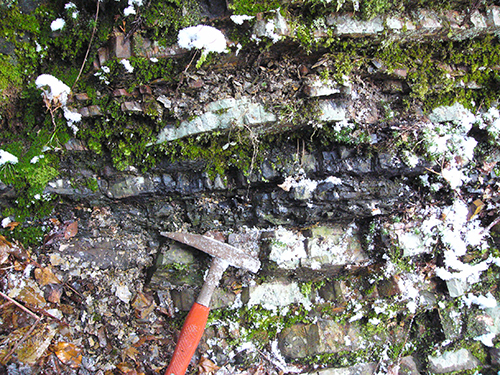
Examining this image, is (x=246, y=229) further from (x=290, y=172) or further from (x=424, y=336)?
(x=424, y=336)

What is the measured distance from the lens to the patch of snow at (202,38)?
2.89 meters

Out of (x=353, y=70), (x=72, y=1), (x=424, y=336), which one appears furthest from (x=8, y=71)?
(x=424, y=336)

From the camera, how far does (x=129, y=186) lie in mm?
3414

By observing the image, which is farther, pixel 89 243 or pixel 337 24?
pixel 89 243

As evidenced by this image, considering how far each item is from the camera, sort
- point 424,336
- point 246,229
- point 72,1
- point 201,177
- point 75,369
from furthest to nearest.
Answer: point 424,336, point 246,229, point 201,177, point 75,369, point 72,1

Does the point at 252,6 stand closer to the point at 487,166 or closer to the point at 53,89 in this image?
the point at 53,89

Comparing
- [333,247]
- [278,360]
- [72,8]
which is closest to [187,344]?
[278,360]

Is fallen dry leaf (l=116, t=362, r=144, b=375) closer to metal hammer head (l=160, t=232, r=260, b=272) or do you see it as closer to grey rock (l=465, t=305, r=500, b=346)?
metal hammer head (l=160, t=232, r=260, b=272)

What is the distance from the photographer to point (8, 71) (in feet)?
10.0

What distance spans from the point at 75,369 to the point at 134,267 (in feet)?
3.78

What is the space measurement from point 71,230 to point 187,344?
5.98ft

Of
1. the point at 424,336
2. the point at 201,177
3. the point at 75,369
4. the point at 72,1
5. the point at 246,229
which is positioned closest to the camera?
the point at 72,1

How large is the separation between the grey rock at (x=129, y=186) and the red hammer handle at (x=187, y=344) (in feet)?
4.81

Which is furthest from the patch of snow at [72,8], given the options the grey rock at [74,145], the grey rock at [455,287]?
the grey rock at [455,287]
